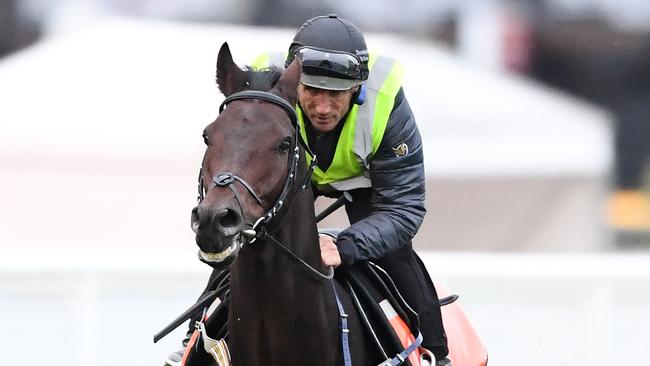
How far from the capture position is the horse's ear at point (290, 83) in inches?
163

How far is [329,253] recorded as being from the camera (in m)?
4.46

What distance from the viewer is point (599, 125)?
13711mm

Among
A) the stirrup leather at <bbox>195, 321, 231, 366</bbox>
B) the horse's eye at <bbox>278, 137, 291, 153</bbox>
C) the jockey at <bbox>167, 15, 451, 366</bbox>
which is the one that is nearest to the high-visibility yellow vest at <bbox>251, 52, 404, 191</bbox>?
the jockey at <bbox>167, 15, 451, 366</bbox>

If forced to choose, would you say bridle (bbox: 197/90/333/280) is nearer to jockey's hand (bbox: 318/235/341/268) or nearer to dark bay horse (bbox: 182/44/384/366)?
dark bay horse (bbox: 182/44/384/366)

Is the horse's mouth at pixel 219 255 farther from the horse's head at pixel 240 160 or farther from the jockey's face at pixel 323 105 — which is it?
the jockey's face at pixel 323 105

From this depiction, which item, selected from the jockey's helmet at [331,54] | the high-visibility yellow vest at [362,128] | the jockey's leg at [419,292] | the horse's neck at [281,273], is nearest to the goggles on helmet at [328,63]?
the jockey's helmet at [331,54]

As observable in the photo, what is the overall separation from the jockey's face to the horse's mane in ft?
1.09

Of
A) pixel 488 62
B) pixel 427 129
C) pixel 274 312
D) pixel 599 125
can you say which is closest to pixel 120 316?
pixel 274 312

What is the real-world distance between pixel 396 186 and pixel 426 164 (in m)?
8.18

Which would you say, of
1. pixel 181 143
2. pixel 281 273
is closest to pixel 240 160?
pixel 281 273

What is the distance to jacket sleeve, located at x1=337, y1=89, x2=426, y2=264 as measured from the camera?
4.64 m

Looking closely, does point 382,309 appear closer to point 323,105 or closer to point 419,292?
point 419,292

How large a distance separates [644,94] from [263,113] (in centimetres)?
1347

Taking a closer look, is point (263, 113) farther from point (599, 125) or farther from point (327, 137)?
point (599, 125)
